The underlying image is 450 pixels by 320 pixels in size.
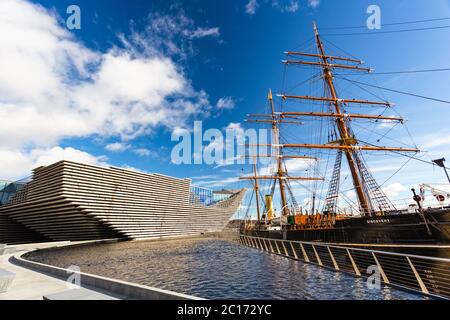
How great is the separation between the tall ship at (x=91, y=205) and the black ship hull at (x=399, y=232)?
37832 mm

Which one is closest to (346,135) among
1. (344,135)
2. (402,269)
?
(344,135)

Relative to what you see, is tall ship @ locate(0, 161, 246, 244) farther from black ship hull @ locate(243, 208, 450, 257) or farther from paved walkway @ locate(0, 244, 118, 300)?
black ship hull @ locate(243, 208, 450, 257)

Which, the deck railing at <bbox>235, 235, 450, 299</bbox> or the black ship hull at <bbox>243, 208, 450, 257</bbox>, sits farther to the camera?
the black ship hull at <bbox>243, 208, 450, 257</bbox>

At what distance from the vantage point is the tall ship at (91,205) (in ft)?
136

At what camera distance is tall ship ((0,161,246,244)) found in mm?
41594

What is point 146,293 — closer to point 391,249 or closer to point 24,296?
point 24,296

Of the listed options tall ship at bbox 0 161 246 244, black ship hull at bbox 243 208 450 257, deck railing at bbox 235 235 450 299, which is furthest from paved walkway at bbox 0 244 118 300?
tall ship at bbox 0 161 246 244

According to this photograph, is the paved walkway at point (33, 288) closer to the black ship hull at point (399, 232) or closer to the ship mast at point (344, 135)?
the black ship hull at point (399, 232)

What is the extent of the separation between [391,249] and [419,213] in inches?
113

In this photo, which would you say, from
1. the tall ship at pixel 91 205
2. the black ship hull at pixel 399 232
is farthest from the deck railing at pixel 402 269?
the tall ship at pixel 91 205

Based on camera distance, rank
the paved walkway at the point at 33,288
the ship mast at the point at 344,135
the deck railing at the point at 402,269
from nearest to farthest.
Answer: the paved walkway at the point at 33,288 → the deck railing at the point at 402,269 → the ship mast at the point at 344,135

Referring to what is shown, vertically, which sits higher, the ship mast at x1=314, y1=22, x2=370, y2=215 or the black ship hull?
the ship mast at x1=314, y1=22, x2=370, y2=215

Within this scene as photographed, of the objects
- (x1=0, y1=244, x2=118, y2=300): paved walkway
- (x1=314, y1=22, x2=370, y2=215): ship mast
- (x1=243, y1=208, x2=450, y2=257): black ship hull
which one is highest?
(x1=314, y1=22, x2=370, y2=215): ship mast

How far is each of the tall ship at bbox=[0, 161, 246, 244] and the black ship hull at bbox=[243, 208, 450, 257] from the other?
37.8 meters
